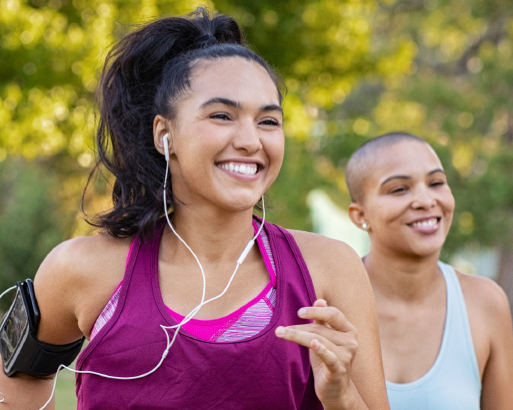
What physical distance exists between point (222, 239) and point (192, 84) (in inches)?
19.4

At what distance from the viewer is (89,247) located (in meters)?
2.37

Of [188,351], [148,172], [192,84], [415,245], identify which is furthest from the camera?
[415,245]

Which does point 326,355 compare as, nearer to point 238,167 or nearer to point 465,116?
point 238,167

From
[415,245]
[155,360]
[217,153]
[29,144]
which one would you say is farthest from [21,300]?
[29,144]

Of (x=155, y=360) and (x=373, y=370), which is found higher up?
(x=373, y=370)

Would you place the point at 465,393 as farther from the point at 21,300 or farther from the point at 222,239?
the point at 21,300

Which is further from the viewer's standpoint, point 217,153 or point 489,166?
point 489,166

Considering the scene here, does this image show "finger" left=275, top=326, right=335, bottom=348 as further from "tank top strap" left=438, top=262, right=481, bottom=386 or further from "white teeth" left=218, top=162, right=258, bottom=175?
"tank top strap" left=438, top=262, right=481, bottom=386

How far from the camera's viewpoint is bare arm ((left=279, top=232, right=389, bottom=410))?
1888mm

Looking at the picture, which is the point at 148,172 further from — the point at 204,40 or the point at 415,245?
the point at 415,245

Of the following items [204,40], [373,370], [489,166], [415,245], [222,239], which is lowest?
[373,370]

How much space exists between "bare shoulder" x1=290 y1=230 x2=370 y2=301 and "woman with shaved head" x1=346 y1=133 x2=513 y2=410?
91cm

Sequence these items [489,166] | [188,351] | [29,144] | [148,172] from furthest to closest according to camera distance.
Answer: [489,166], [29,144], [148,172], [188,351]

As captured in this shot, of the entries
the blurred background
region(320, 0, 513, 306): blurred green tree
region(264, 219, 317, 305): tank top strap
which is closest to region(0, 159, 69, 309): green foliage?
the blurred background
